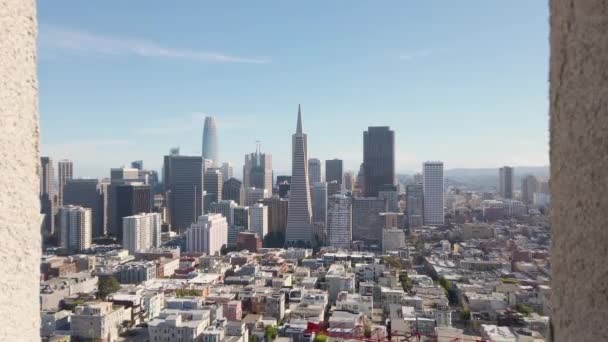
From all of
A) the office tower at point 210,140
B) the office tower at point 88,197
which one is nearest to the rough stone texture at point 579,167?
the office tower at point 88,197

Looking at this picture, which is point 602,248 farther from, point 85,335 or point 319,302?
point 319,302

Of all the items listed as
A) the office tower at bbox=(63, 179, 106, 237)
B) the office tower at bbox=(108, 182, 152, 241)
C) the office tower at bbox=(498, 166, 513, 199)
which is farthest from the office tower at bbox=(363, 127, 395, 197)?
the office tower at bbox=(63, 179, 106, 237)

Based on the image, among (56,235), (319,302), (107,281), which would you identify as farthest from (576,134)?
(56,235)

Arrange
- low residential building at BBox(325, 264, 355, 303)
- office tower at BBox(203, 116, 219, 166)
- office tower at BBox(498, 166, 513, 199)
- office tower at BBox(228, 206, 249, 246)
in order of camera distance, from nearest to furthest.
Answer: low residential building at BBox(325, 264, 355, 303) < office tower at BBox(228, 206, 249, 246) < office tower at BBox(498, 166, 513, 199) < office tower at BBox(203, 116, 219, 166)

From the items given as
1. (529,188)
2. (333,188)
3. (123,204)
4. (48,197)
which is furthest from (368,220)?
(48,197)

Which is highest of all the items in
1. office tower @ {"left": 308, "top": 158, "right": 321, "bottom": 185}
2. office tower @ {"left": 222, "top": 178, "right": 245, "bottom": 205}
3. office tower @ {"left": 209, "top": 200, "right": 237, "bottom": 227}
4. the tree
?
office tower @ {"left": 308, "top": 158, "right": 321, "bottom": 185}

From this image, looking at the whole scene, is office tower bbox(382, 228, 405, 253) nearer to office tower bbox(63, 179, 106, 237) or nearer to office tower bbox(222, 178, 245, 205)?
office tower bbox(63, 179, 106, 237)

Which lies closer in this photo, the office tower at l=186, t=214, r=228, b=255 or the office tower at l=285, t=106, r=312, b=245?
the office tower at l=186, t=214, r=228, b=255

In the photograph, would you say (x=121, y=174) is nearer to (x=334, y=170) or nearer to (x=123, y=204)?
(x=123, y=204)
